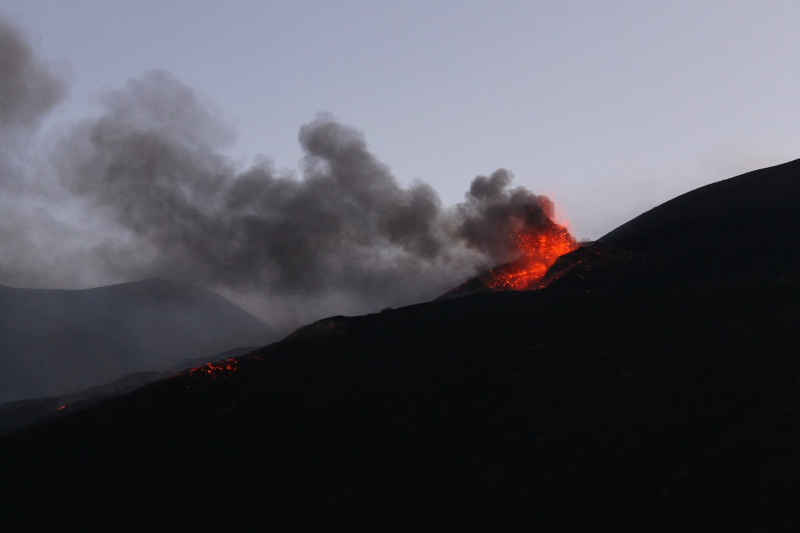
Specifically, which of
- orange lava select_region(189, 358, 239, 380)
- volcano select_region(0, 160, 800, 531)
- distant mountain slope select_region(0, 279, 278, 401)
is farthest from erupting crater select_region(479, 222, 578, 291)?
distant mountain slope select_region(0, 279, 278, 401)

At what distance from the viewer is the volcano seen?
87.9ft

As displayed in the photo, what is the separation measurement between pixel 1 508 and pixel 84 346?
279 feet

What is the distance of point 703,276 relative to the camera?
151ft

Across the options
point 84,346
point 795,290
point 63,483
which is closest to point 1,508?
point 63,483

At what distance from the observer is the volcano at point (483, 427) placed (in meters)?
26.8

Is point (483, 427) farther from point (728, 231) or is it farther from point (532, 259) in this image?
point (532, 259)

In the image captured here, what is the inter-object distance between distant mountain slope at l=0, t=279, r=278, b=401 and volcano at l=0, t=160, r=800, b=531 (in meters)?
71.2

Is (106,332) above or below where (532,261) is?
above

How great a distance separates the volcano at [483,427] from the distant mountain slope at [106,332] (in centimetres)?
7120

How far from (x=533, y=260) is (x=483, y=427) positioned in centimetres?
4013

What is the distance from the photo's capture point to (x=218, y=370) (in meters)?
42.5

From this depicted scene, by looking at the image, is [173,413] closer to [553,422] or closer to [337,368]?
[337,368]

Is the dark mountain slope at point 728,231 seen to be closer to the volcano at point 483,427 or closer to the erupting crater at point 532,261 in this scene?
the volcano at point 483,427

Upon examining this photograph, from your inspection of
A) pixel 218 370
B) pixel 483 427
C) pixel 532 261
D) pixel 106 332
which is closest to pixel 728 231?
pixel 532 261
